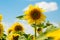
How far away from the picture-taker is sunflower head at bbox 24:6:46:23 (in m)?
2.19

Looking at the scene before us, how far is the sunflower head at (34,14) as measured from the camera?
2194 mm

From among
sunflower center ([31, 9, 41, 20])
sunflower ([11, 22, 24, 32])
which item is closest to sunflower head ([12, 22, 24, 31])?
sunflower ([11, 22, 24, 32])

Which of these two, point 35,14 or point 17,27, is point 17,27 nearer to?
point 17,27

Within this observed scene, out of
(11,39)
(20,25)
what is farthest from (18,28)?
(11,39)

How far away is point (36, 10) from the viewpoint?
2342 mm

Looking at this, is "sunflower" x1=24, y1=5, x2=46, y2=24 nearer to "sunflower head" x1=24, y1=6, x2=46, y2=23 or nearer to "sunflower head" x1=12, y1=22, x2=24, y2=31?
"sunflower head" x1=24, y1=6, x2=46, y2=23

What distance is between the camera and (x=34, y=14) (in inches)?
94.1

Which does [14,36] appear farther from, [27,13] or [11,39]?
[27,13]

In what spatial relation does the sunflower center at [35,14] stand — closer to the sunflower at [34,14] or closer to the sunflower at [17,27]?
the sunflower at [34,14]

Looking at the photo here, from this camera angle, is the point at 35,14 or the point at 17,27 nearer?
the point at 35,14

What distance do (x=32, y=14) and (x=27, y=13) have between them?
180 millimetres

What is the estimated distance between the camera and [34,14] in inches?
94.1

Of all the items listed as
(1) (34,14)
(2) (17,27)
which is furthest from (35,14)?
(2) (17,27)

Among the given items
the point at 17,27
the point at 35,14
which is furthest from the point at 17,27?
the point at 35,14
